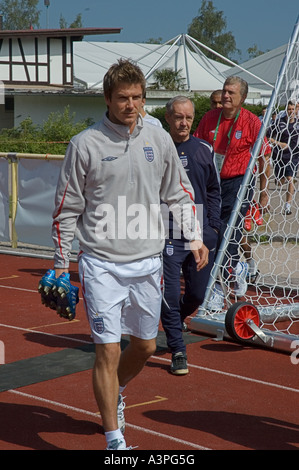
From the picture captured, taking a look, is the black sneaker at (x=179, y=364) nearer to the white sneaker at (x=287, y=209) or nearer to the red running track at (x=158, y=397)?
the red running track at (x=158, y=397)

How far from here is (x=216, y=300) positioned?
25.8 ft

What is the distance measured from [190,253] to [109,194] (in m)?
2.28

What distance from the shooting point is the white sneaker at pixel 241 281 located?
27.3 ft

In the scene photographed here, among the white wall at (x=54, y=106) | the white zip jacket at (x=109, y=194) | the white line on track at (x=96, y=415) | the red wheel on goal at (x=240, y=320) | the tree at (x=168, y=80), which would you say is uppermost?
the tree at (x=168, y=80)

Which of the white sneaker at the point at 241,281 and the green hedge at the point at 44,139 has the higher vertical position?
the green hedge at the point at 44,139

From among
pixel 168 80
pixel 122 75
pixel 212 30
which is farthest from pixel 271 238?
pixel 212 30

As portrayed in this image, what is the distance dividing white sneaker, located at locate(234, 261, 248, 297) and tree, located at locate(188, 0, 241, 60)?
105898 mm

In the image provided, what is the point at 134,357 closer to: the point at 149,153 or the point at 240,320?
the point at 149,153

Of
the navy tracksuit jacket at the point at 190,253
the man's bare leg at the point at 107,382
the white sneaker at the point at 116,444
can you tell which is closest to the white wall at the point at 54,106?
the navy tracksuit jacket at the point at 190,253

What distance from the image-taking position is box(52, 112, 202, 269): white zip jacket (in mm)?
4402

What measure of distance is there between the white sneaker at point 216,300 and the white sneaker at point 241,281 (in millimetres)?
410

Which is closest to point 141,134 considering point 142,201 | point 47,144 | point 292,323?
point 142,201

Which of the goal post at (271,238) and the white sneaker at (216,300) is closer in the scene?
the goal post at (271,238)

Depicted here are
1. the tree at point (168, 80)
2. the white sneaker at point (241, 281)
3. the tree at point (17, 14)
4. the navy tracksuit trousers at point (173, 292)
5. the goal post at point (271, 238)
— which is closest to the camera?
the navy tracksuit trousers at point (173, 292)
